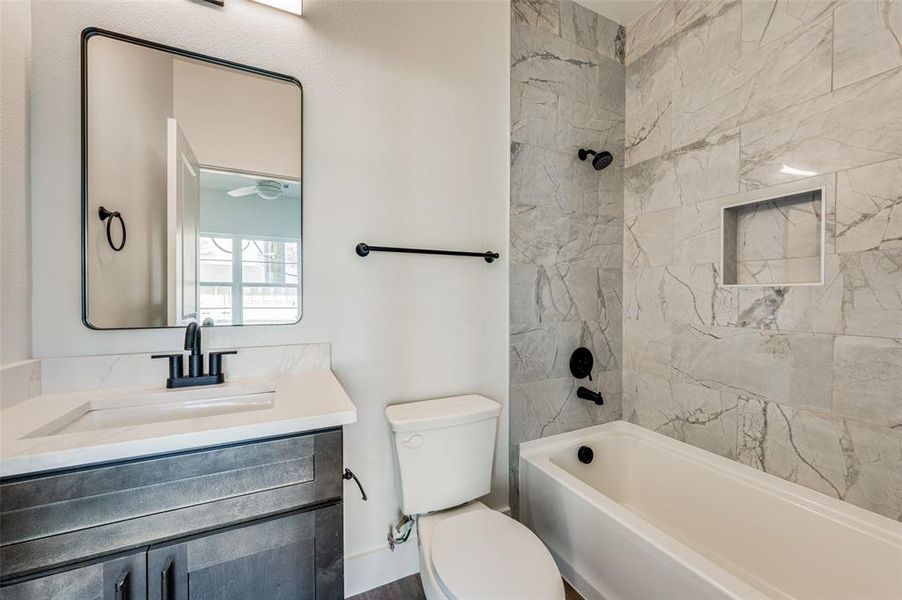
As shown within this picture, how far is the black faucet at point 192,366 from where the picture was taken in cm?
114

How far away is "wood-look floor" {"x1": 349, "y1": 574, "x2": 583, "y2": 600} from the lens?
4.74ft

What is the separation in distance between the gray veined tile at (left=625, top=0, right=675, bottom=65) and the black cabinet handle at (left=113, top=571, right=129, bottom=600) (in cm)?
292

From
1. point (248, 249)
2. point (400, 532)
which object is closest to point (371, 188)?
point (248, 249)

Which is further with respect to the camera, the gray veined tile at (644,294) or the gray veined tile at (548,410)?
the gray veined tile at (644,294)

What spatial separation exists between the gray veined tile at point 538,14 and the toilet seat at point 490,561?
87.3 inches

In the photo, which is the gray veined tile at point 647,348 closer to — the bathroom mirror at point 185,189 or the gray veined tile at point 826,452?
the gray veined tile at point 826,452

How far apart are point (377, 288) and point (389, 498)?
0.89 m

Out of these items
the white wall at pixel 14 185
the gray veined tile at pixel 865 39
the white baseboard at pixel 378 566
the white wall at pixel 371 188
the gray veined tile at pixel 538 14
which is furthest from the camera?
the gray veined tile at pixel 538 14

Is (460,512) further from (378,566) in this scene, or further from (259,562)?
(259,562)

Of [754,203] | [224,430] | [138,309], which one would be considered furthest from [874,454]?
[138,309]

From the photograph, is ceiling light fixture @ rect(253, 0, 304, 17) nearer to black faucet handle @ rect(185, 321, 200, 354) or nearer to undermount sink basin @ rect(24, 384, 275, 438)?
black faucet handle @ rect(185, 321, 200, 354)

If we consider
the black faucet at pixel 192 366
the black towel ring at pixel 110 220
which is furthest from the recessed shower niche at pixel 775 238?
the black towel ring at pixel 110 220

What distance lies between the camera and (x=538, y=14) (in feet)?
5.94

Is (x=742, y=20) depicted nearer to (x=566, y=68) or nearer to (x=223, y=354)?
(x=566, y=68)
